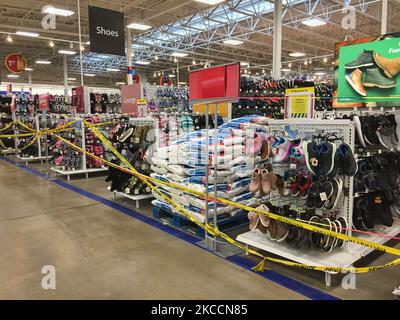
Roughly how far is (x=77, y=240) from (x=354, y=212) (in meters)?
3.25

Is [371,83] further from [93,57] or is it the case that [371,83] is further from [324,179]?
[93,57]

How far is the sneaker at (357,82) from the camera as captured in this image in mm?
4422

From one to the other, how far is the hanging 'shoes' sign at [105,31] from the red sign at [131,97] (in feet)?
2.94

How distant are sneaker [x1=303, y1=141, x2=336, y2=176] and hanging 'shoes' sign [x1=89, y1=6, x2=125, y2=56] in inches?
250

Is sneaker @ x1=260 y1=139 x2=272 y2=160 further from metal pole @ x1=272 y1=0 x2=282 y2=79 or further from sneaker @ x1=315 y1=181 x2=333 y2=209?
metal pole @ x1=272 y1=0 x2=282 y2=79

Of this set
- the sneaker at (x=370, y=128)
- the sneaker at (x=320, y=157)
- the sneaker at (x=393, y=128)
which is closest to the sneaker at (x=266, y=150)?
the sneaker at (x=320, y=157)

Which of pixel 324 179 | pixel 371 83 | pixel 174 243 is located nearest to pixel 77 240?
pixel 174 243

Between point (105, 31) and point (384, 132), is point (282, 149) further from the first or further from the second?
point (105, 31)

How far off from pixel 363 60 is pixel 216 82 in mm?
1998

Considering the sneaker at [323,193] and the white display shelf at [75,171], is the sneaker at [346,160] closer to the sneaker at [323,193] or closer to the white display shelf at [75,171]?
the sneaker at [323,193]

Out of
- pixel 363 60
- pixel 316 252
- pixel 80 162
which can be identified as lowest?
pixel 316 252

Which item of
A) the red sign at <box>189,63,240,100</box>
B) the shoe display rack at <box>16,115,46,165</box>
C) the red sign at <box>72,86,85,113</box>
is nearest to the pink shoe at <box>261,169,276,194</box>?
the red sign at <box>189,63,240,100</box>

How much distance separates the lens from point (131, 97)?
8.65 metres

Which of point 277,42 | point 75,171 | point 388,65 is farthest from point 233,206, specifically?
point 277,42
